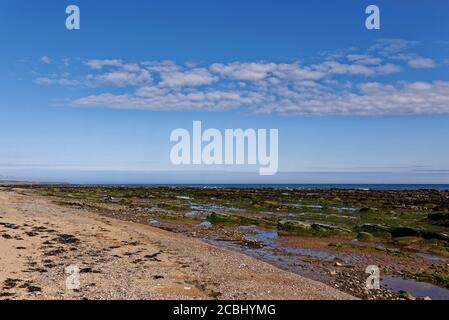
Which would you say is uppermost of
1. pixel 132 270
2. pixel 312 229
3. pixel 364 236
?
pixel 132 270

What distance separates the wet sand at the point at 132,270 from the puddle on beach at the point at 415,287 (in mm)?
3369

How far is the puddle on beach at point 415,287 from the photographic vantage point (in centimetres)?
1542

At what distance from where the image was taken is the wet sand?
13.3 metres

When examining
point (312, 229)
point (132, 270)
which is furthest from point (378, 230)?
point (132, 270)

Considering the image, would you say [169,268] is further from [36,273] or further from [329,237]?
[329,237]

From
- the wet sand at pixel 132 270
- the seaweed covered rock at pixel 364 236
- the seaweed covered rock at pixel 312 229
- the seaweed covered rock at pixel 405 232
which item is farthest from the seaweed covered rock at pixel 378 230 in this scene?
the wet sand at pixel 132 270

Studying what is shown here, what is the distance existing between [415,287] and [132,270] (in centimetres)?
1240

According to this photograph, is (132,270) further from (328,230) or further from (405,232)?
(405,232)

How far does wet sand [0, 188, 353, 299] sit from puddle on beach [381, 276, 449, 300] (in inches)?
133

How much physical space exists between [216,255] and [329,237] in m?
12.5

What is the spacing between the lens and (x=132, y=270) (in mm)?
16234

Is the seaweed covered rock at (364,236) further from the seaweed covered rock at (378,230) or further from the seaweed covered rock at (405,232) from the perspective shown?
the seaweed covered rock at (405,232)

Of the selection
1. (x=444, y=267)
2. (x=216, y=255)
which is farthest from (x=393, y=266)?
(x=216, y=255)
